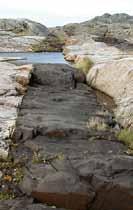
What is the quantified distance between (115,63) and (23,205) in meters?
17.6

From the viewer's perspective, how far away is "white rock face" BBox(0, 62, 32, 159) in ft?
54.4

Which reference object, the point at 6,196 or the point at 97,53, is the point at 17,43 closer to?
the point at 97,53

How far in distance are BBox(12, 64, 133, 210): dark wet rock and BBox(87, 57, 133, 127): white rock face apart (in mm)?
1097

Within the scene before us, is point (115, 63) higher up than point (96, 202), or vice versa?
point (115, 63)

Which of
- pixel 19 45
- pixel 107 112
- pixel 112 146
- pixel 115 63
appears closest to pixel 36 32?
pixel 19 45

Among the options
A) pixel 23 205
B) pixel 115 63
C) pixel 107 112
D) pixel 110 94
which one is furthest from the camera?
pixel 115 63

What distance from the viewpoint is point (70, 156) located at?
14.5 meters

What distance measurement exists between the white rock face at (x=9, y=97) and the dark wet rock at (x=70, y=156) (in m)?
0.36

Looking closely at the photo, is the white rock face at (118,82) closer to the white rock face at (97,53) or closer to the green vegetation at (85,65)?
the green vegetation at (85,65)

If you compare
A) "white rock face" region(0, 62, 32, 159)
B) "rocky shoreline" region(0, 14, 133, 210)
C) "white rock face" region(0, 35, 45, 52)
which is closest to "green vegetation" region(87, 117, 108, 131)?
"rocky shoreline" region(0, 14, 133, 210)

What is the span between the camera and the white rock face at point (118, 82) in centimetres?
2050

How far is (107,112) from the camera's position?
68.0ft

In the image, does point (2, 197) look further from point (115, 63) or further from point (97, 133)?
point (115, 63)

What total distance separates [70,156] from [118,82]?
40.1 feet
